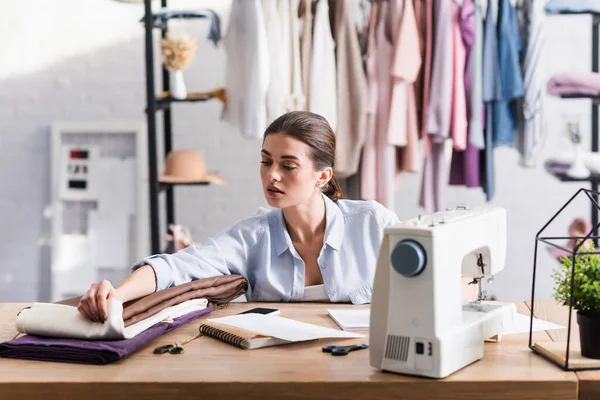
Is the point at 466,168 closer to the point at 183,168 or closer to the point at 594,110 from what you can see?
the point at 594,110

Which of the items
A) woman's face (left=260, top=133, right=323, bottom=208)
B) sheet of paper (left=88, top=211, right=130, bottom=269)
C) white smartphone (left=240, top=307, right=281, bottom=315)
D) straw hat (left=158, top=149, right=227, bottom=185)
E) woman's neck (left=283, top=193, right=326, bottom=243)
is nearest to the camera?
white smartphone (left=240, top=307, right=281, bottom=315)

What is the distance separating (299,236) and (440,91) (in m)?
1.60

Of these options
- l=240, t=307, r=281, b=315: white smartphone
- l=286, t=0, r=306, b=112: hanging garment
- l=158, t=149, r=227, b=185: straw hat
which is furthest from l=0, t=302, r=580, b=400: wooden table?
l=158, t=149, r=227, b=185: straw hat

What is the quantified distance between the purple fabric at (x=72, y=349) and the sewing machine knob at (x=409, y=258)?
569mm

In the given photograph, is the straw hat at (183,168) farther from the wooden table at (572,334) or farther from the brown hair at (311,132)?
the wooden table at (572,334)

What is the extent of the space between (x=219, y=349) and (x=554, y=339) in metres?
0.72

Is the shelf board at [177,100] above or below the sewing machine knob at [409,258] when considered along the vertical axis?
above

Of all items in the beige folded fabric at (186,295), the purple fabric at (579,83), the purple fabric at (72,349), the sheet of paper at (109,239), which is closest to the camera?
the purple fabric at (72,349)

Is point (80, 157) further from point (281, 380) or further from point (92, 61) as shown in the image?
point (281, 380)

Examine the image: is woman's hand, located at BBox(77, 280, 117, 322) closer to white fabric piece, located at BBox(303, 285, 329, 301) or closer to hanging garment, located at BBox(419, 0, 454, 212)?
white fabric piece, located at BBox(303, 285, 329, 301)

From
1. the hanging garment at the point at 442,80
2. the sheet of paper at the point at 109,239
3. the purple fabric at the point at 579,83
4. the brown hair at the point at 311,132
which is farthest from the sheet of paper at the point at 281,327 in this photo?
the sheet of paper at the point at 109,239

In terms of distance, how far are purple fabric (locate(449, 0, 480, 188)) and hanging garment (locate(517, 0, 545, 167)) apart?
0.23 m

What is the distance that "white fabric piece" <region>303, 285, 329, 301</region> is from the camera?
2.26 m

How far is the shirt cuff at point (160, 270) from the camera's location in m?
2.03
